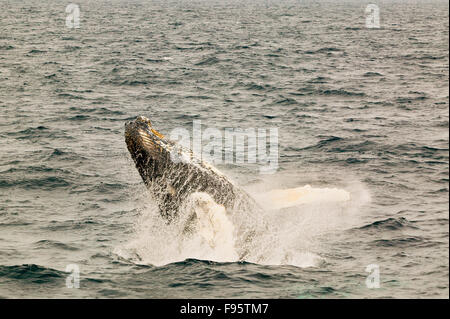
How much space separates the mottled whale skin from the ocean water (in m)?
0.61

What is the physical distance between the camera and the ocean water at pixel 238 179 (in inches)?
500

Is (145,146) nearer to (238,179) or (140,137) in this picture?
(140,137)

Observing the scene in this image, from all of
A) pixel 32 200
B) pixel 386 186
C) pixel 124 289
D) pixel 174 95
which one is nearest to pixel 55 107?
pixel 174 95

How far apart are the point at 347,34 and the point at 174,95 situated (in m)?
46.5

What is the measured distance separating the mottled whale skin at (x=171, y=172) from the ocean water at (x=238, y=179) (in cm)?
61

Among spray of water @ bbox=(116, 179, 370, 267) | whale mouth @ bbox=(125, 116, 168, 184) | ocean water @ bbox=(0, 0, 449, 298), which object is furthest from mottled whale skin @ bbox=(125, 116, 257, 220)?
ocean water @ bbox=(0, 0, 449, 298)

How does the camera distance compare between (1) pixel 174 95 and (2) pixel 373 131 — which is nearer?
(2) pixel 373 131

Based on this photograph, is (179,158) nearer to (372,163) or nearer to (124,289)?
(124,289)

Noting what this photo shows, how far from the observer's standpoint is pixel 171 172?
42.7 ft

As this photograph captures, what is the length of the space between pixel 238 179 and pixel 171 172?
7307mm

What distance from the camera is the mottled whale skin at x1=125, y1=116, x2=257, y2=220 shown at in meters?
12.9

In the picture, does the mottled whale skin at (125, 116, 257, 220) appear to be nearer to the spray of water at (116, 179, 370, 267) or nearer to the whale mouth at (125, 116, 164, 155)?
the whale mouth at (125, 116, 164, 155)

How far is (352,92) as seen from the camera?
115ft

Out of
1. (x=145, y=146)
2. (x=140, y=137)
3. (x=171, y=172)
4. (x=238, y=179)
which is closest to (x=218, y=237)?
(x=171, y=172)
